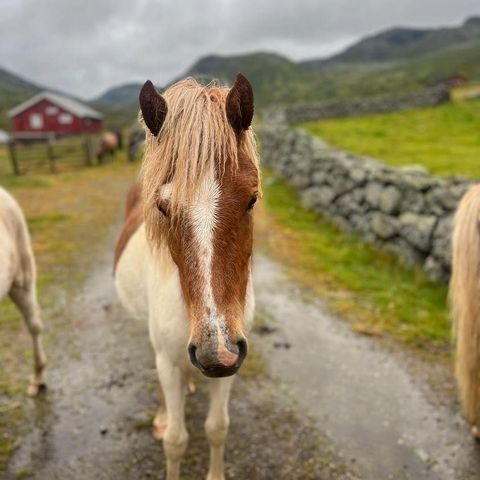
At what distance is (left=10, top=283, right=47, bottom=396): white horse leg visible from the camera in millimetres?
4410

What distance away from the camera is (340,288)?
23.3 feet

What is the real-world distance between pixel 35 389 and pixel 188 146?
3.49 metres

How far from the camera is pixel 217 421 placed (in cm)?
320

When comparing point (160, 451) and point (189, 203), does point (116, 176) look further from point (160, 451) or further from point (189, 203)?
point (189, 203)

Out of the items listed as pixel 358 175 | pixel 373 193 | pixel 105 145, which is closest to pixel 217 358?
pixel 373 193

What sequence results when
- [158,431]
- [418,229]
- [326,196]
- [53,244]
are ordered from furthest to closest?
[326,196] < [53,244] < [418,229] < [158,431]

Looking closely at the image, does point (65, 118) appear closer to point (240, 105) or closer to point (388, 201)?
point (388, 201)

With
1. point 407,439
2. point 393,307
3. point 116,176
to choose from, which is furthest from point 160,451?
point 116,176

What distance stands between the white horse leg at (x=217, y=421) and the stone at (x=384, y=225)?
17.4ft

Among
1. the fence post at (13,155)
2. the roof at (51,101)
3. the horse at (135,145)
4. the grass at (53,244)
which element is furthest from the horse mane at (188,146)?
the roof at (51,101)

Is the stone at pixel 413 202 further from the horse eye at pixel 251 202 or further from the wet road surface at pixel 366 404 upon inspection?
the horse eye at pixel 251 202

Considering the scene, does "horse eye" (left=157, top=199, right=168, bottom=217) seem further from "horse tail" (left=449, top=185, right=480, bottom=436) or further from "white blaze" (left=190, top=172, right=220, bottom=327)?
"horse tail" (left=449, top=185, right=480, bottom=436)

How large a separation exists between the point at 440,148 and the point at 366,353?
9.80m

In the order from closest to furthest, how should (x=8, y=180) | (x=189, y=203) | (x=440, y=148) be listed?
1. (x=189, y=203)
2. (x=440, y=148)
3. (x=8, y=180)
